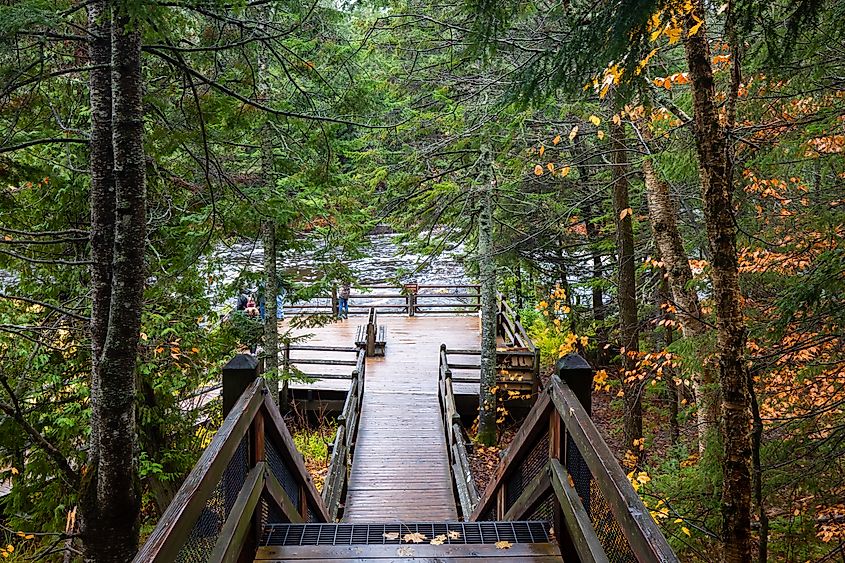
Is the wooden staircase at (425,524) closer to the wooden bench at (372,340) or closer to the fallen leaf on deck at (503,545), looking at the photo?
the fallen leaf on deck at (503,545)

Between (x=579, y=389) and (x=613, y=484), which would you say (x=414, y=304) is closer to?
(x=579, y=389)

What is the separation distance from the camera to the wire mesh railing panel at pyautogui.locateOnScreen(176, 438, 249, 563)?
7.09ft

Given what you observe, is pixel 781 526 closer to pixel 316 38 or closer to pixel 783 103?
pixel 783 103

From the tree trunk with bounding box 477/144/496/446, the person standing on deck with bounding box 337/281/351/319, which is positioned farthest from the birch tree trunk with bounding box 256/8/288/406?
the person standing on deck with bounding box 337/281/351/319

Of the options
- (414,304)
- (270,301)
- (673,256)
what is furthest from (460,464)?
(414,304)

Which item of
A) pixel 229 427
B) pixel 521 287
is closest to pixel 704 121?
pixel 229 427

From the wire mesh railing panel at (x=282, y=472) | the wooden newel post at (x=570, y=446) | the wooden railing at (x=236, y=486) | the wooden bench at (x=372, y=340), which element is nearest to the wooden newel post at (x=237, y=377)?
the wooden railing at (x=236, y=486)

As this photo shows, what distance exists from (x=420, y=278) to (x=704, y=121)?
27322mm

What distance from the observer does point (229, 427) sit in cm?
254

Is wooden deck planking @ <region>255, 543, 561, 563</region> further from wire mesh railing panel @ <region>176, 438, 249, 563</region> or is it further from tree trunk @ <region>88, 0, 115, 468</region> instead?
tree trunk @ <region>88, 0, 115, 468</region>

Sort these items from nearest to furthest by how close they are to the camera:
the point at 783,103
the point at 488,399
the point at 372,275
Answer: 1. the point at 783,103
2. the point at 488,399
3. the point at 372,275

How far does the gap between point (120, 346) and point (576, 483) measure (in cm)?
288

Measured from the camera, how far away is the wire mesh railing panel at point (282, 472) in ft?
11.8

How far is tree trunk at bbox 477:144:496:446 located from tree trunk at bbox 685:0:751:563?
301 inches
